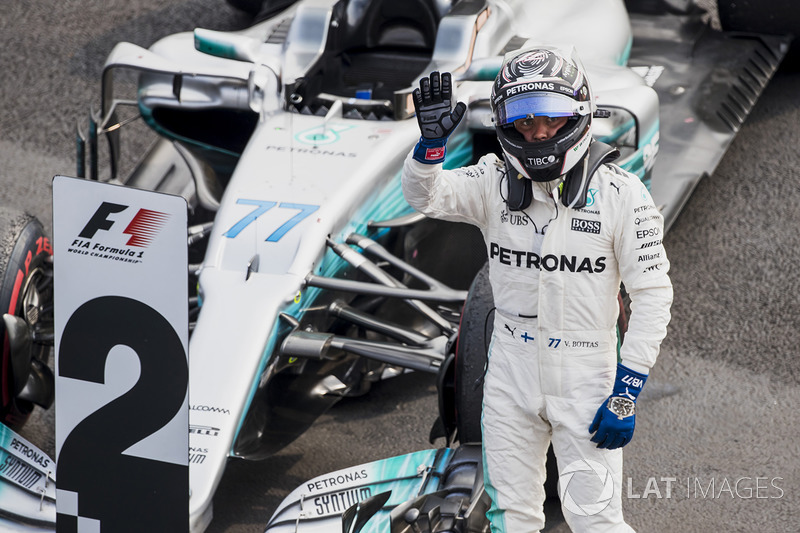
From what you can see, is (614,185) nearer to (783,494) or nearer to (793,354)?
(783,494)

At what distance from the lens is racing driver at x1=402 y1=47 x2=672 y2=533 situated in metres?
3.23

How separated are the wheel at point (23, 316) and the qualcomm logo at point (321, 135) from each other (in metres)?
1.26

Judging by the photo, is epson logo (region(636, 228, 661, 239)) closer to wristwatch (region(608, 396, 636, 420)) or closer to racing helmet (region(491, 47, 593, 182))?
racing helmet (region(491, 47, 593, 182))

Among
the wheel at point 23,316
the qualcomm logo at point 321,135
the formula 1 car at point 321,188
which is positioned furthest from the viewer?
the qualcomm logo at point 321,135

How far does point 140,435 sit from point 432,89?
4.27ft

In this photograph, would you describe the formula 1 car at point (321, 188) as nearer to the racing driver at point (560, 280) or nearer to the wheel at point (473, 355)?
the wheel at point (473, 355)

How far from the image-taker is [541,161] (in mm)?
3270

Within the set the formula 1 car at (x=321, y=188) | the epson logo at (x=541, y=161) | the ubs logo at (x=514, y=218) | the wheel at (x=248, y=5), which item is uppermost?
the epson logo at (x=541, y=161)

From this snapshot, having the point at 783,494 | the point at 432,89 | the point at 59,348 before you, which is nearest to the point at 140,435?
the point at 59,348

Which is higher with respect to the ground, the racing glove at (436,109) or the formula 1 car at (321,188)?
the racing glove at (436,109)

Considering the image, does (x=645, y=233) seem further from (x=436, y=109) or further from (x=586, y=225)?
(x=436, y=109)

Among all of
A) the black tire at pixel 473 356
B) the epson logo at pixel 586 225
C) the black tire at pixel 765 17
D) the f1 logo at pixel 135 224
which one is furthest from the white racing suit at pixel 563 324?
the black tire at pixel 765 17

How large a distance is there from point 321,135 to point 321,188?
44 centimetres

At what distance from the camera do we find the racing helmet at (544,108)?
3264 millimetres
